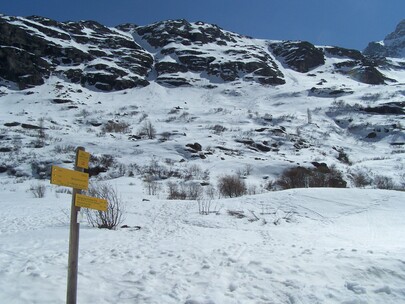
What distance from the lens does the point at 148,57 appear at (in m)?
104

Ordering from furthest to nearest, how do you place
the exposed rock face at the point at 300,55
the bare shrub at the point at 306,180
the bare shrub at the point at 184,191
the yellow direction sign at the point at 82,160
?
1. the exposed rock face at the point at 300,55
2. the bare shrub at the point at 306,180
3. the bare shrub at the point at 184,191
4. the yellow direction sign at the point at 82,160

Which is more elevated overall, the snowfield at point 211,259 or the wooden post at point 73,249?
the wooden post at point 73,249

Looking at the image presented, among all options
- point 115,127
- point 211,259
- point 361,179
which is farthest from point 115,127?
point 211,259

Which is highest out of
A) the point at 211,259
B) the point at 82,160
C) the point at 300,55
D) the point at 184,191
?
the point at 300,55

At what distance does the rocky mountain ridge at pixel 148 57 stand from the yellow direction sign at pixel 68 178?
270 ft

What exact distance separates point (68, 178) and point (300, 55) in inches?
4856

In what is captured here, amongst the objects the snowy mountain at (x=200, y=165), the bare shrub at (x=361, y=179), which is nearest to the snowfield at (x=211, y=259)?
the snowy mountain at (x=200, y=165)

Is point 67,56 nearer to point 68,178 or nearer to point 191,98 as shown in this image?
point 191,98

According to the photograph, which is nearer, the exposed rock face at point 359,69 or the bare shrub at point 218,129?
the bare shrub at point 218,129

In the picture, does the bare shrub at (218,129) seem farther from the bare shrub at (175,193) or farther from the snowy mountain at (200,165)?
the bare shrub at (175,193)

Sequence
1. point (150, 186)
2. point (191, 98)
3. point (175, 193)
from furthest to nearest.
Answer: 1. point (191, 98)
2. point (150, 186)
3. point (175, 193)

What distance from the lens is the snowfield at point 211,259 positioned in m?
5.31

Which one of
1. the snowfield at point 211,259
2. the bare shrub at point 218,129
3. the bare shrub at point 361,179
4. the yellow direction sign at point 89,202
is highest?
the bare shrub at point 218,129

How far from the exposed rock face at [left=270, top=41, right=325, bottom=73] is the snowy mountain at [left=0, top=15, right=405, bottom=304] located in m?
0.70
